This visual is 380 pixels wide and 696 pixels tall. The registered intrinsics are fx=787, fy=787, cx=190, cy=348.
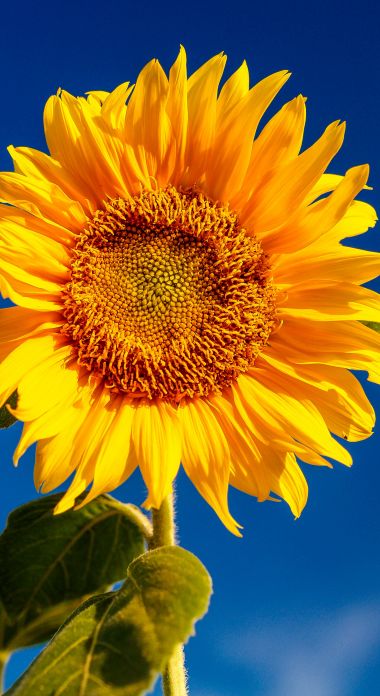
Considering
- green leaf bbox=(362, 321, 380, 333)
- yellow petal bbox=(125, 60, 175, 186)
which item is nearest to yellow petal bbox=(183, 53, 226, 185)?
yellow petal bbox=(125, 60, 175, 186)

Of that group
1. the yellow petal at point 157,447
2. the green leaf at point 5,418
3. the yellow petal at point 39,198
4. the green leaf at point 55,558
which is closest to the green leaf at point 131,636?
the yellow petal at point 157,447

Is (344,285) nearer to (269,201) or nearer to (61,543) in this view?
(269,201)

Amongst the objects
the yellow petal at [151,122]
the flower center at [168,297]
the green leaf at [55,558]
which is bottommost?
the green leaf at [55,558]

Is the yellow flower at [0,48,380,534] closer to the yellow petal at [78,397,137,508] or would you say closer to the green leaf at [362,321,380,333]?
the yellow petal at [78,397,137,508]

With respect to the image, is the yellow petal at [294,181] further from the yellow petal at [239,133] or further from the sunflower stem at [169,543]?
the sunflower stem at [169,543]

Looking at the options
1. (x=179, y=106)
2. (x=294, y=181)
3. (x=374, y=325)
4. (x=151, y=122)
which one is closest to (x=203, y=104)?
(x=179, y=106)

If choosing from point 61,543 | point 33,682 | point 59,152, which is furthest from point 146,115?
point 33,682
